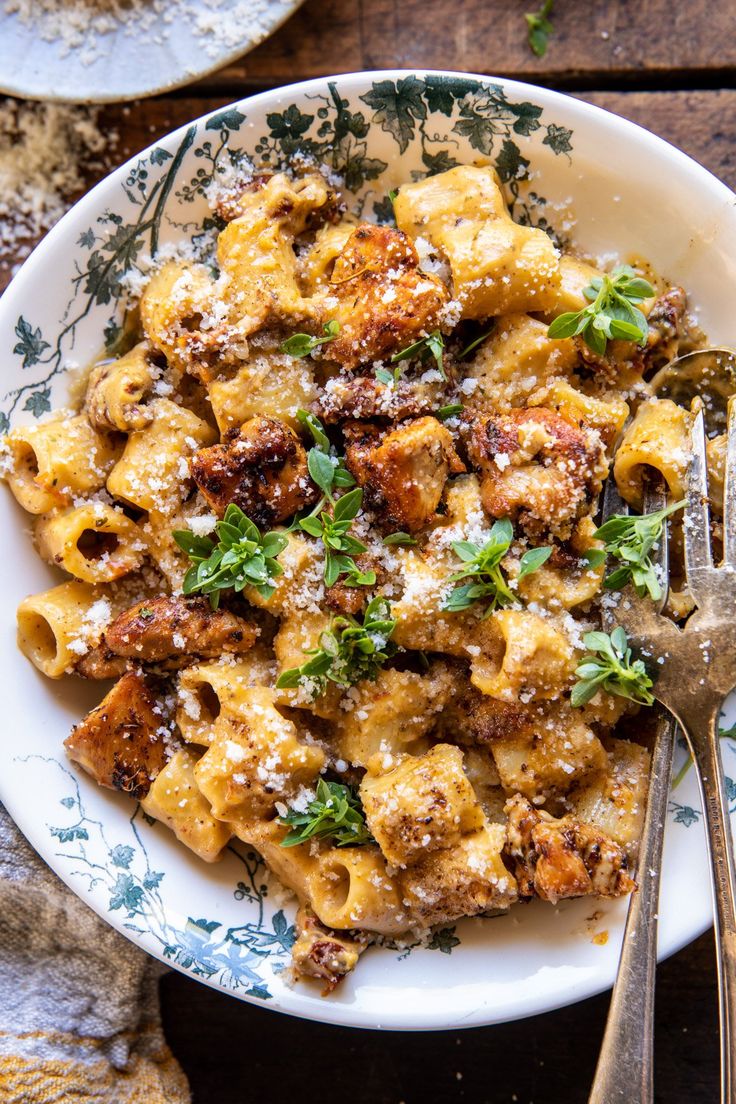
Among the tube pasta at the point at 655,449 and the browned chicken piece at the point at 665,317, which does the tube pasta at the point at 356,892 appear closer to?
the tube pasta at the point at 655,449

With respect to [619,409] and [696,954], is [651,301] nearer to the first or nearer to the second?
[619,409]

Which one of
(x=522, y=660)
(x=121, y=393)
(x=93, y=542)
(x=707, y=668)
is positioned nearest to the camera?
(x=522, y=660)

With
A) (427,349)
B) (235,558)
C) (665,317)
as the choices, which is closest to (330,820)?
(235,558)

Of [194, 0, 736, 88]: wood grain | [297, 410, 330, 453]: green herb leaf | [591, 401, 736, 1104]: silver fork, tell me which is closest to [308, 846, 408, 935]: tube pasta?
[591, 401, 736, 1104]: silver fork

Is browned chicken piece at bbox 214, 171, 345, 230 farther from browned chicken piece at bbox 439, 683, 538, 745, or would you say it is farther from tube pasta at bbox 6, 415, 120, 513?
browned chicken piece at bbox 439, 683, 538, 745

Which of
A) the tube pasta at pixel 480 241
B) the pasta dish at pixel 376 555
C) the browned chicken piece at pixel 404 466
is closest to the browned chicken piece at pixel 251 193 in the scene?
the pasta dish at pixel 376 555

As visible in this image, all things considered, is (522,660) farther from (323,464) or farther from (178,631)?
(178,631)

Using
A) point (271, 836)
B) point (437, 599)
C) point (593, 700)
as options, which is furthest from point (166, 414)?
point (593, 700)
